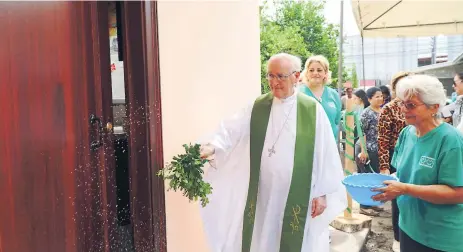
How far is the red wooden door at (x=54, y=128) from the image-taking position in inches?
62.1

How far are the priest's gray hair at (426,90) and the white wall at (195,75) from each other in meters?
1.34

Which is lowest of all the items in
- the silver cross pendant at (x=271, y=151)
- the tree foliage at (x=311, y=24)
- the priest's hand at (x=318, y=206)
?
the priest's hand at (x=318, y=206)

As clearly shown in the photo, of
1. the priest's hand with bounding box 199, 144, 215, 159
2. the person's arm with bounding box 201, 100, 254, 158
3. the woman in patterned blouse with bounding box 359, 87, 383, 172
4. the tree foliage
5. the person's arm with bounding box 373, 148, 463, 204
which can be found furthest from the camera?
the tree foliage

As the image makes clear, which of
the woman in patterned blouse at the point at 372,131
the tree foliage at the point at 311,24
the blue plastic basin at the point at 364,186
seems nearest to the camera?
the blue plastic basin at the point at 364,186

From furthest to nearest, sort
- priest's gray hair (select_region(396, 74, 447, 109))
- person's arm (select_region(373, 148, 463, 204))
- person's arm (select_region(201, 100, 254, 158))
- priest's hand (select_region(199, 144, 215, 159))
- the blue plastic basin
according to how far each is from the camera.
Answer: person's arm (select_region(201, 100, 254, 158)) < priest's hand (select_region(199, 144, 215, 159)) < the blue plastic basin < priest's gray hair (select_region(396, 74, 447, 109)) < person's arm (select_region(373, 148, 463, 204))

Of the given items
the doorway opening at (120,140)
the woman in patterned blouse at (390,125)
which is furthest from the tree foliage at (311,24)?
the doorway opening at (120,140)

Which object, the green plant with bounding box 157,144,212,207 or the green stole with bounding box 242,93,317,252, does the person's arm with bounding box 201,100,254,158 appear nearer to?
the green stole with bounding box 242,93,317,252

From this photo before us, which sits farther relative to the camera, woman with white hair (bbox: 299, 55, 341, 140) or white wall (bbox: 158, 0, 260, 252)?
woman with white hair (bbox: 299, 55, 341, 140)

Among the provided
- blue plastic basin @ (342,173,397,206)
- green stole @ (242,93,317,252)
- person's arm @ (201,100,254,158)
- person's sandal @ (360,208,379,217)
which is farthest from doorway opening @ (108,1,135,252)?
person's sandal @ (360,208,379,217)

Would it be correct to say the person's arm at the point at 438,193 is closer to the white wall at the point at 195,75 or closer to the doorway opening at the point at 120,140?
the white wall at the point at 195,75

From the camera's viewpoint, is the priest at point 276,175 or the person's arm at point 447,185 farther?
the priest at point 276,175

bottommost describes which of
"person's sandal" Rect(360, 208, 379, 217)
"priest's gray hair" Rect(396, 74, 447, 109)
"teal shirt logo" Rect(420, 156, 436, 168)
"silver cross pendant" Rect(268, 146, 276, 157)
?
"person's sandal" Rect(360, 208, 379, 217)

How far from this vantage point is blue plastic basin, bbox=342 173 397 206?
2189mm

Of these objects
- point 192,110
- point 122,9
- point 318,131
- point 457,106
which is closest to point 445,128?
point 318,131
